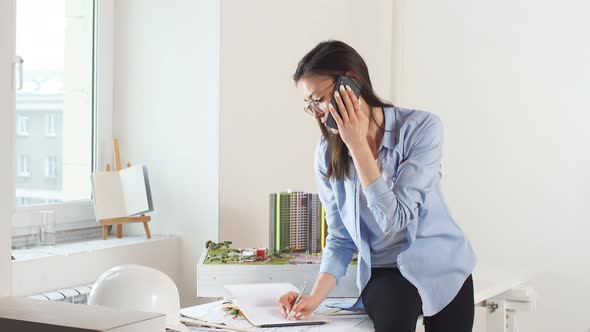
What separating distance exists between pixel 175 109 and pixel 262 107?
0.35 meters

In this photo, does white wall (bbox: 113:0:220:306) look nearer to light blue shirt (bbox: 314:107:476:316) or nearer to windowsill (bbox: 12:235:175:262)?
windowsill (bbox: 12:235:175:262)

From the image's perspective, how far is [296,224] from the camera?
6.98ft

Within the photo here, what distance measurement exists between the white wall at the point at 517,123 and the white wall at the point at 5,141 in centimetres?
268

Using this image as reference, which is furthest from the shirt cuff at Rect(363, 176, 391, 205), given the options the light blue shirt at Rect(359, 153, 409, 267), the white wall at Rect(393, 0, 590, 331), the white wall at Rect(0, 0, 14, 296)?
the white wall at Rect(393, 0, 590, 331)

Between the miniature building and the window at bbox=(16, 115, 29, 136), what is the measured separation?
0.93m

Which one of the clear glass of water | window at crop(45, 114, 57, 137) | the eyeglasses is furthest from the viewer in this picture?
window at crop(45, 114, 57, 137)

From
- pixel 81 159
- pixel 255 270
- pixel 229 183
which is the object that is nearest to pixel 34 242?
pixel 81 159

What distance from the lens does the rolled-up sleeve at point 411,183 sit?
5.03ft

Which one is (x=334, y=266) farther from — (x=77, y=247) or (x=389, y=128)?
(x=77, y=247)

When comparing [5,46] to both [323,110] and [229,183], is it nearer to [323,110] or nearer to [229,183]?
[323,110]

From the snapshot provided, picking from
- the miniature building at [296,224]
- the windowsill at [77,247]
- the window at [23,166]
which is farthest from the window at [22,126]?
the miniature building at [296,224]

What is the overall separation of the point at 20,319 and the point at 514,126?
2.79 metres

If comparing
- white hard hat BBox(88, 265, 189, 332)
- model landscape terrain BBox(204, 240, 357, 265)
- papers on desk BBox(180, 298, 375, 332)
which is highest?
white hard hat BBox(88, 265, 189, 332)

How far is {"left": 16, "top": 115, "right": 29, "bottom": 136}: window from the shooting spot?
240 cm
